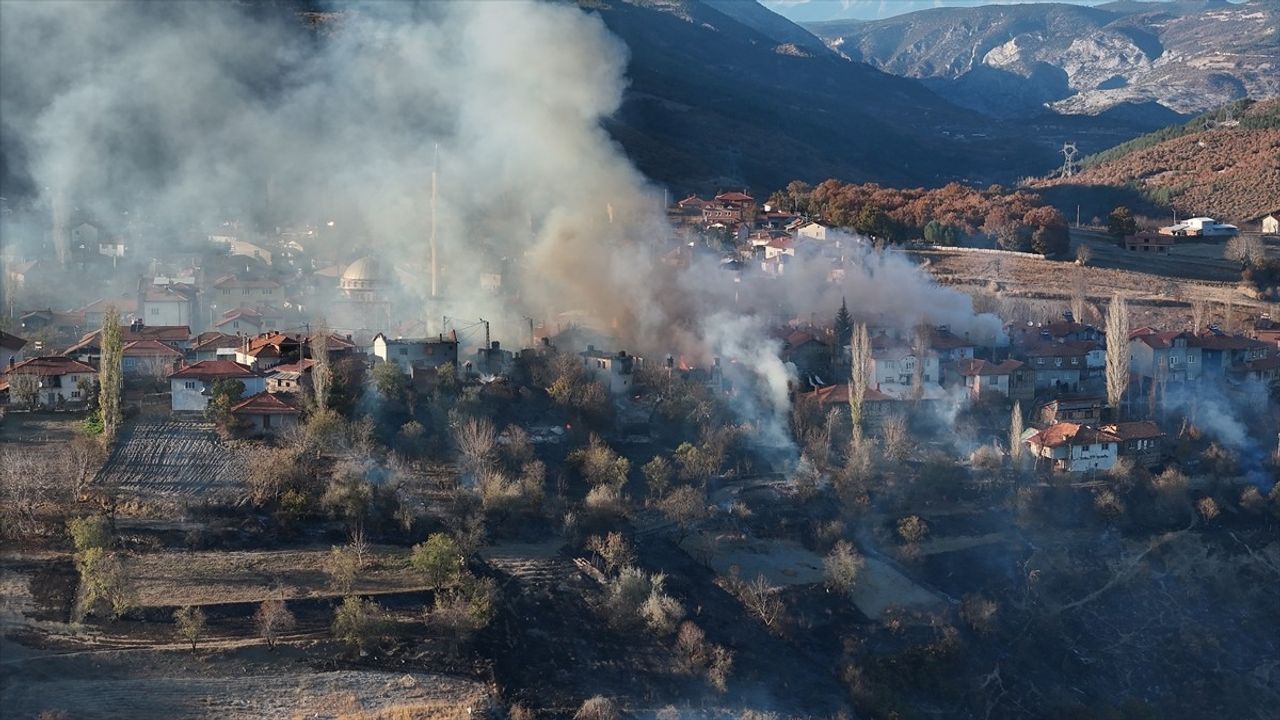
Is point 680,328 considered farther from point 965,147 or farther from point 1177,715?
point 965,147

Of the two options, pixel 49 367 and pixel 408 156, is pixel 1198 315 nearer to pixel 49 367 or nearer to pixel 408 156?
pixel 408 156

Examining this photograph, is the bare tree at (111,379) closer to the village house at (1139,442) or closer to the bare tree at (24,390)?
the bare tree at (24,390)

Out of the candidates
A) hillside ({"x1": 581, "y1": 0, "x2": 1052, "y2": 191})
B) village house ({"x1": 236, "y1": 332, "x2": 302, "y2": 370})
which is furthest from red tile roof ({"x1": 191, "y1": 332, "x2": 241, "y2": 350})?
hillside ({"x1": 581, "y1": 0, "x2": 1052, "y2": 191})

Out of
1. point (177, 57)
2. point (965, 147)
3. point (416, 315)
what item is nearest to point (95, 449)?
point (416, 315)

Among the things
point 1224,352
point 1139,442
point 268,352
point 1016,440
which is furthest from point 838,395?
point 268,352

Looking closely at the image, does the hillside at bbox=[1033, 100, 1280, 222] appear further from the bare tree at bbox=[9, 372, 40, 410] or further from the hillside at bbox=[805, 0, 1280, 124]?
the hillside at bbox=[805, 0, 1280, 124]
